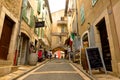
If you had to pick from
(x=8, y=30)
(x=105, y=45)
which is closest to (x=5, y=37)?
(x=8, y=30)

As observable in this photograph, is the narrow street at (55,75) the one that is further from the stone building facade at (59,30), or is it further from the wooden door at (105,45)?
the stone building facade at (59,30)

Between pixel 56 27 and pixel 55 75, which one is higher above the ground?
pixel 56 27

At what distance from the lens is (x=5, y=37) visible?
647 cm

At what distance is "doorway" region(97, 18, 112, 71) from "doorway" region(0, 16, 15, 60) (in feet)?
15.4

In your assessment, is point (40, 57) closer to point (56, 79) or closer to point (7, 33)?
point (7, 33)

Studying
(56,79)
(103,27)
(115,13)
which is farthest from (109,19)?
(56,79)

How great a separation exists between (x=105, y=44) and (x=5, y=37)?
16.2ft

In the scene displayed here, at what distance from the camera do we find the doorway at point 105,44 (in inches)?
245

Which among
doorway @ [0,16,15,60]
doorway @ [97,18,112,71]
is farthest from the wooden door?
doorway @ [0,16,15,60]

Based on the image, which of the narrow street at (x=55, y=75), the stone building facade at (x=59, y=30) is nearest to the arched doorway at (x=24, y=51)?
the narrow street at (x=55, y=75)

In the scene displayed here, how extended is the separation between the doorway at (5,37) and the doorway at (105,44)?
4.70 meters

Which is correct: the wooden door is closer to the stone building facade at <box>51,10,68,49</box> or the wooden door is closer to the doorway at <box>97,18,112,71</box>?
the doorway at <box>97,18,112,71</box>

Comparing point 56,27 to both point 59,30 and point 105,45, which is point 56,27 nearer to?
point 59,30

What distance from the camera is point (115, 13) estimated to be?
4.95 m
